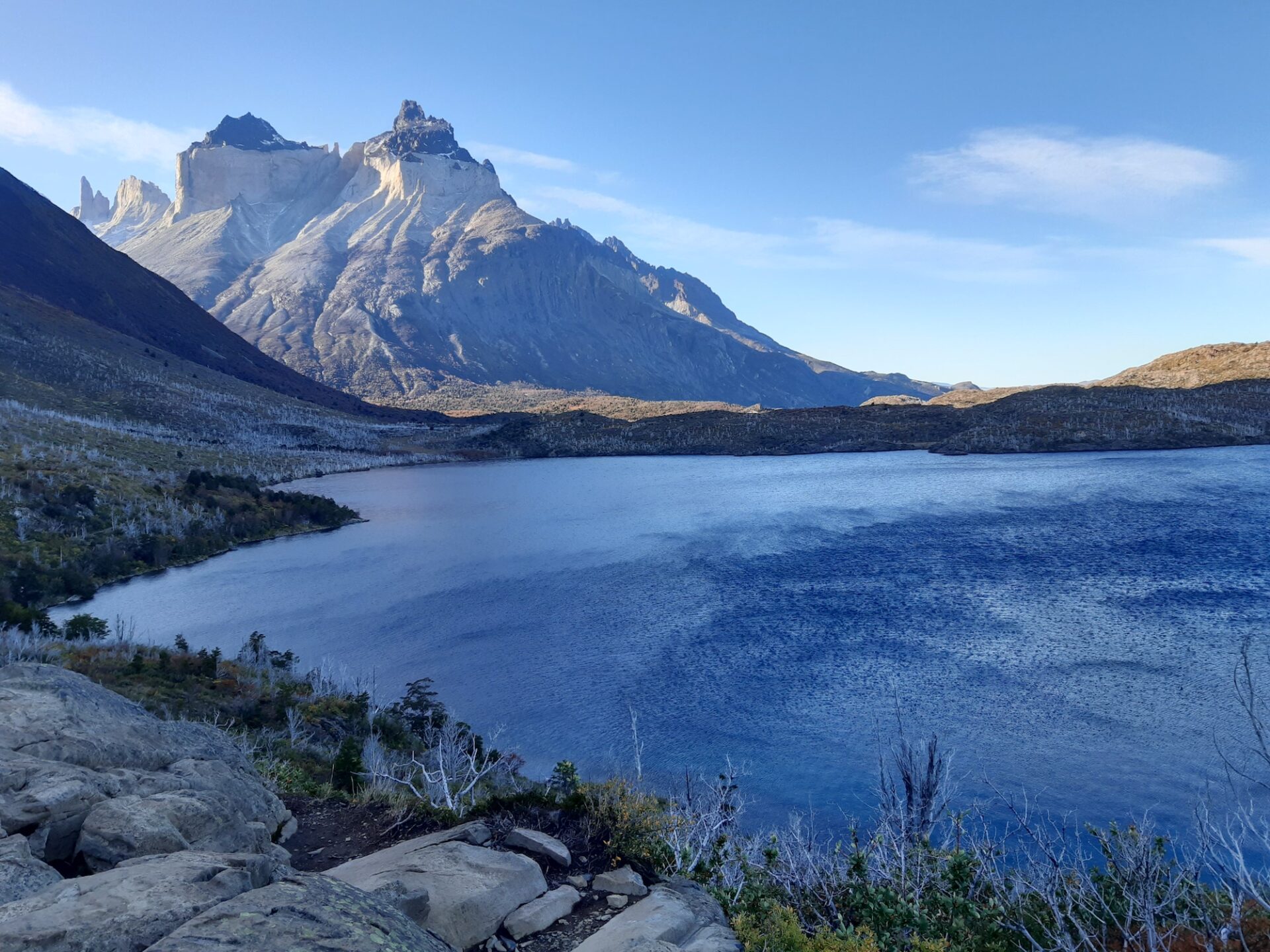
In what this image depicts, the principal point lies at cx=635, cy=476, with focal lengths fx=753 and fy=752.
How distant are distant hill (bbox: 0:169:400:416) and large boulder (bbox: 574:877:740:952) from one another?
159m

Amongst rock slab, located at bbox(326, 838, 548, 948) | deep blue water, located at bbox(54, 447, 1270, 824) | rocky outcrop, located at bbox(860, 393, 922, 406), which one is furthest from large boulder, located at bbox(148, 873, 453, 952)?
rocky outcrop, located at bbox(860, 393, 922, 406)

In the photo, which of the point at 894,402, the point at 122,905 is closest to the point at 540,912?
the point at 122,905

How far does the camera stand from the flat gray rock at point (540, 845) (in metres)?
10.7

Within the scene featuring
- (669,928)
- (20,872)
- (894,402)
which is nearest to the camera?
(20,872)

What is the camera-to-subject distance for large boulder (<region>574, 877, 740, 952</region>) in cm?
838

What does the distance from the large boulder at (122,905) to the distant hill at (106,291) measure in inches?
6225

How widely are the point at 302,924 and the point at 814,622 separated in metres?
32.5

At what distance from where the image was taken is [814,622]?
119ft

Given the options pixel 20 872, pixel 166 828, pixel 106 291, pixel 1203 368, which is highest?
pixel 106 291

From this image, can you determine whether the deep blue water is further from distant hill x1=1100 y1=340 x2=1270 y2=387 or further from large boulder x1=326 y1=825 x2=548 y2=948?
distant hill x1=1100 y1=340 x2=1270 y2=387

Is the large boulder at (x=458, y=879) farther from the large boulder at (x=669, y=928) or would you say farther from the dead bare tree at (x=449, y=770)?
the dead bare tree at (x=449, y=770)

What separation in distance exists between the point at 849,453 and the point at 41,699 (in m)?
129

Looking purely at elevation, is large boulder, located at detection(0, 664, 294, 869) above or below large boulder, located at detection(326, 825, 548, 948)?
above

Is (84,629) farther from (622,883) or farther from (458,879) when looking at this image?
(622,883)
